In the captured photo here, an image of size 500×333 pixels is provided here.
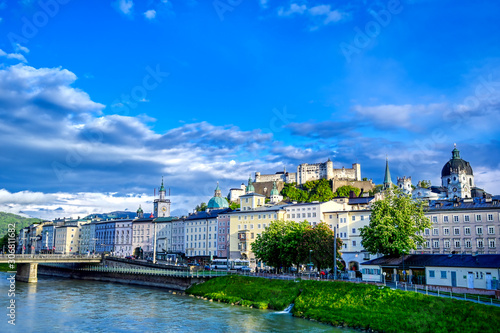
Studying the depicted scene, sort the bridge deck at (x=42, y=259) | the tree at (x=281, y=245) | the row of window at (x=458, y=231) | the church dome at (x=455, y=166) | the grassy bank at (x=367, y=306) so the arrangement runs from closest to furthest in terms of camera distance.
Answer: the grassy bank at (x=367, y=306) → the tree at (x=281, y=245) → the row of window at (x=458, y=231) → the bridge deck at (x=42, y=259) → the church dome at (x=455, y=166)

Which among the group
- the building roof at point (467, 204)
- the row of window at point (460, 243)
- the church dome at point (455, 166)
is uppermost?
the church dome at point (455, 166)

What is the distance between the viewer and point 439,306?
128ft

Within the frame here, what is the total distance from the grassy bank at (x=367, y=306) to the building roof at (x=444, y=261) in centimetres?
866

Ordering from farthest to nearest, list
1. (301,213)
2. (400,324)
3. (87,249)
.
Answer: (87,249) < (301,213) < (400,324)

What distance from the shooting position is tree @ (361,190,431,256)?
196 ft

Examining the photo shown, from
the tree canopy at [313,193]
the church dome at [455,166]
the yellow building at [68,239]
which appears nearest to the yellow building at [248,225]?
the tree canopy at [313,193]

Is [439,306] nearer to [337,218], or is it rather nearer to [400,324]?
[400,324]

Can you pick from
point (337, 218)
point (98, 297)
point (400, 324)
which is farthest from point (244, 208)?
point (400, 324)

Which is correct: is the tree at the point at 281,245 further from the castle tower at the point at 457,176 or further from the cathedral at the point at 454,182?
the castle tower at the point at 457,176

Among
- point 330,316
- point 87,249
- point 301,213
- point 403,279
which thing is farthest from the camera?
point 87,249

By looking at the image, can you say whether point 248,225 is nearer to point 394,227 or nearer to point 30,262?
point 30,262

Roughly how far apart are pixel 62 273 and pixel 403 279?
302 ft

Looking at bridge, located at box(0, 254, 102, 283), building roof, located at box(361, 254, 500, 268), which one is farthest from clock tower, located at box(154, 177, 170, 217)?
building roof, located at box(361, 254, 500, 268)

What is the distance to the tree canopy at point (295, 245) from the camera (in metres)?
66.8
